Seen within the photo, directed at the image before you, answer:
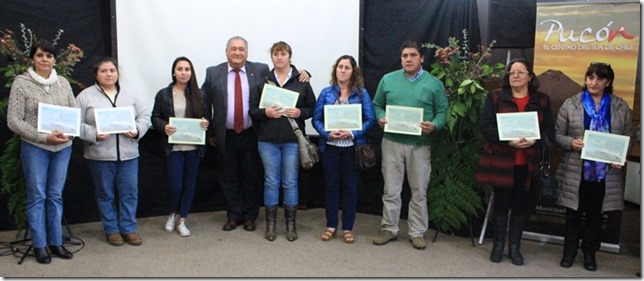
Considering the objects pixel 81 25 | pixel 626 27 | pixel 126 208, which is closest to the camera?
pixel 626 27

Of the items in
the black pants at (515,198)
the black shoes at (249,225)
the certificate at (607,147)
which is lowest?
the black shoes at (249,225)

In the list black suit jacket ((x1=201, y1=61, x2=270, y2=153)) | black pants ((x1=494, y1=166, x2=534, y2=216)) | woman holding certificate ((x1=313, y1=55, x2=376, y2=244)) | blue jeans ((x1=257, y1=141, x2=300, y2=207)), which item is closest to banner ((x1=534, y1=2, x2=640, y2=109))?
black pants ((x1=494, y1=166, x2=534, y2=216))

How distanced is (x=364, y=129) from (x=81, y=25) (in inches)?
99.5

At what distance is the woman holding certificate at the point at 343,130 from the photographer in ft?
12.4

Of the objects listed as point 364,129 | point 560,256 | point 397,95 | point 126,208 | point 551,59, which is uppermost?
point 551,59

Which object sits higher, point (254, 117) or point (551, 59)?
point (551, 59)

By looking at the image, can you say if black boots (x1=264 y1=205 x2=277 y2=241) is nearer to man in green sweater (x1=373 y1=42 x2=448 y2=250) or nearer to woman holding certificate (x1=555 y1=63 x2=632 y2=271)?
man in green sweater (x1=373 y1=42 x2=448 y2=250)

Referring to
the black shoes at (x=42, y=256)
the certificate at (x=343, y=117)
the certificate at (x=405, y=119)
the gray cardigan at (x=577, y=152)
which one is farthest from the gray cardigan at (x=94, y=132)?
the gray cardigan at (x=577, y=152)

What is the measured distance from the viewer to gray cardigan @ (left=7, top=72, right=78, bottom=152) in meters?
3.29

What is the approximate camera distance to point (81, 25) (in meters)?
4.34

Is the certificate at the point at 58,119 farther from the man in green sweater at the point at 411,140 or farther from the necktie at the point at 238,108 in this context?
the man in green sweater at the point at 411,140

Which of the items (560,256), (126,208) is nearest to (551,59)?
(560,256)

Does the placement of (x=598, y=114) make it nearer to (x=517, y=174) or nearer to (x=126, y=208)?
(x=517, y=174)

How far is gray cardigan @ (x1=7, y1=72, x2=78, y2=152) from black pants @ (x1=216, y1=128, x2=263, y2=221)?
1257 millimetres
